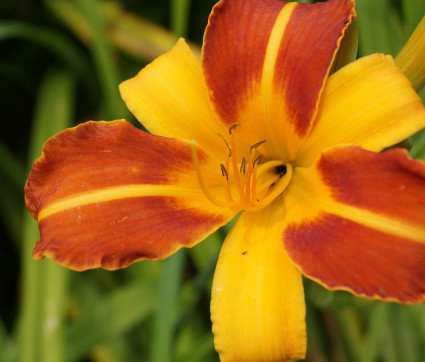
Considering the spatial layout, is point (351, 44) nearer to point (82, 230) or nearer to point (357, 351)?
point (82, 230)

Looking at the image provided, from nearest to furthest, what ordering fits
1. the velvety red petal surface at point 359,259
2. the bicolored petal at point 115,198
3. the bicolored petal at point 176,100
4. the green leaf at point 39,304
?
the velvety red petal surface at point 359,259
the bicolored petal at point 115,198
the bicolored petal at point 176,100
the green leaf at point 39,304

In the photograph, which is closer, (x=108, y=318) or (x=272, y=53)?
(x=272, y=53)

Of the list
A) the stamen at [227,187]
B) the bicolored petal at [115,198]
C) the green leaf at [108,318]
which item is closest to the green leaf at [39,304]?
the green leaf at [108,318]

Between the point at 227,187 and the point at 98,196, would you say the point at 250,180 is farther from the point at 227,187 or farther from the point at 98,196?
the point at 98,196

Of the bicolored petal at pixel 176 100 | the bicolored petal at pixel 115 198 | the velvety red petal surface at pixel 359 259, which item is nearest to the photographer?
the velvety red petal surface at pixel 359 259

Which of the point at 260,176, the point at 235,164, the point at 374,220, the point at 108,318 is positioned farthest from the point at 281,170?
the point at 108,318

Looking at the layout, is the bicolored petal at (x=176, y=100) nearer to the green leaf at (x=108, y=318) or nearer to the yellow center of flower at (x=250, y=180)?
the yellow center of flower at (x=250, y=180)
